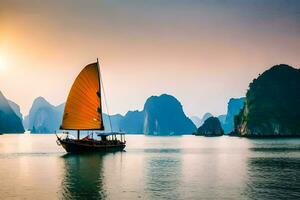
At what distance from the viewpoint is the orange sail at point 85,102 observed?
6706 cm

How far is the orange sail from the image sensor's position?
220 feet

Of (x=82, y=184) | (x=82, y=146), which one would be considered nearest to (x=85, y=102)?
(x=82, y=146)

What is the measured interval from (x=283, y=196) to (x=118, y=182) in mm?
13402

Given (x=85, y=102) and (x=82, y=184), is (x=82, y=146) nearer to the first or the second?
(x=85, y=102)

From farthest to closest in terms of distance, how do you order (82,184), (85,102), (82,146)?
(85,102) → (82,146) → (82,184)

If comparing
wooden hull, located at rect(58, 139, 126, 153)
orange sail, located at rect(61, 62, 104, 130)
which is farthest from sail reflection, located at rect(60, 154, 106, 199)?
orange sail, located at rect(61, 62, 104, 130)

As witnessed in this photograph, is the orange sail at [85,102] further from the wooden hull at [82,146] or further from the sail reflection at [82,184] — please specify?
the sail reflection at [82,184]

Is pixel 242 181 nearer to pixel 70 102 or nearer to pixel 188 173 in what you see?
pixel 188 173

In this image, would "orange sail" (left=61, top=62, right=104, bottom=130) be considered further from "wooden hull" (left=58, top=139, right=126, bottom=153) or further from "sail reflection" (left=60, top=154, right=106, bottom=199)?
"sail reflection" (left=60, top=154, right=106, bottom=199)

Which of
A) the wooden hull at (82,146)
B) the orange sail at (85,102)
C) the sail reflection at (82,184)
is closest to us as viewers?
the sail reflection at (82,184)

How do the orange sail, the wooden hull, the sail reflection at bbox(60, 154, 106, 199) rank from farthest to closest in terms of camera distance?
the orange sail
the wooden hull
the sail reflection at bbox(60, 154, 106, 199)

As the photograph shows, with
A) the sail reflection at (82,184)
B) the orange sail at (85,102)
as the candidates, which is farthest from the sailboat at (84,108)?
the sail reflection at (82,184)

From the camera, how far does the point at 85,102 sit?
6694cm

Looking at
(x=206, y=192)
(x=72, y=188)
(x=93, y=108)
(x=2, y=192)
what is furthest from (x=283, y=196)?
(x=93, y=108)
